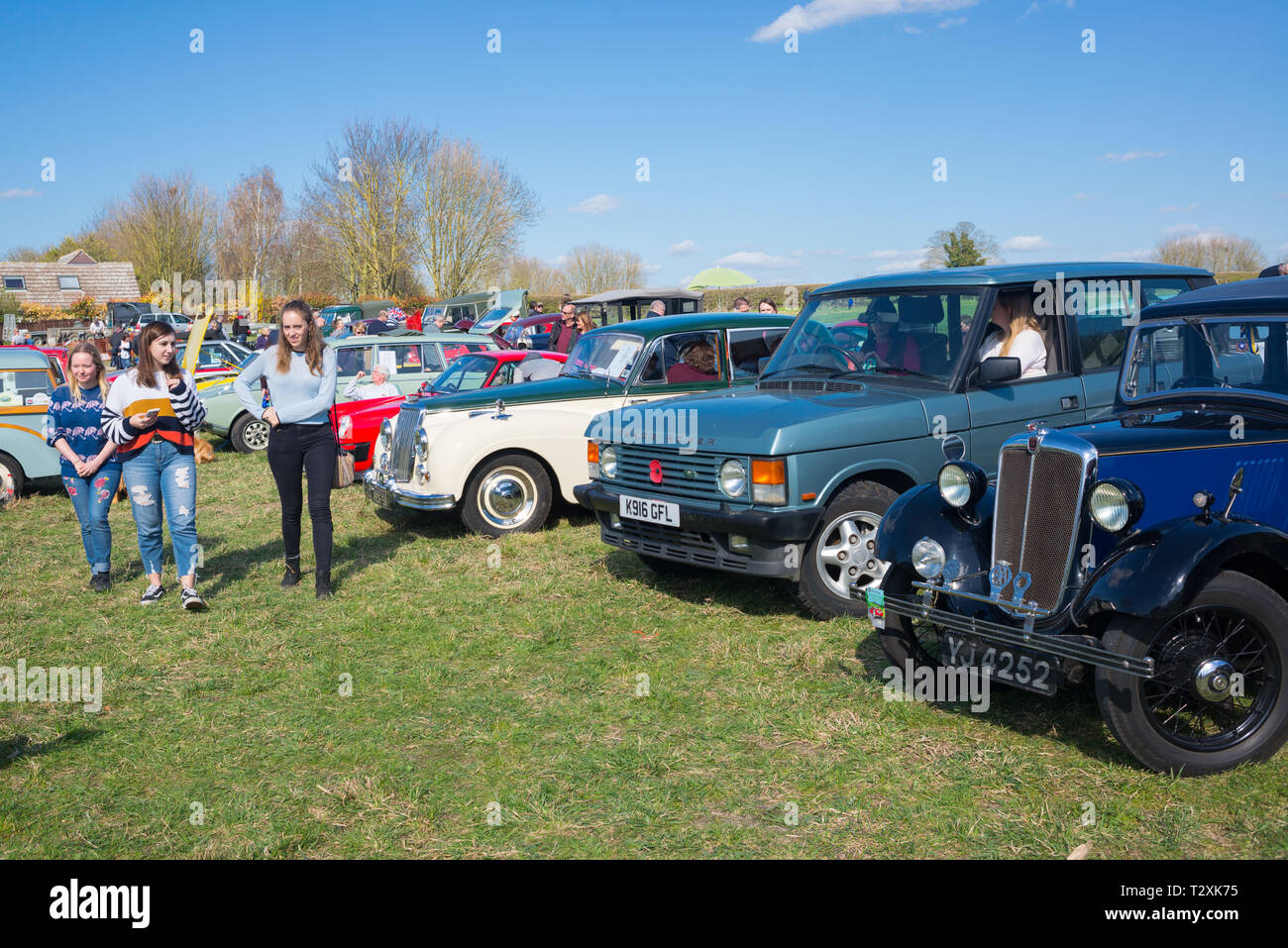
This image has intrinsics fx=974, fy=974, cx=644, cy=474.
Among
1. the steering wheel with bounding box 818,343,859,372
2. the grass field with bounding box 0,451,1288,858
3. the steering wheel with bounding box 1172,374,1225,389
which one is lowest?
the grass field with bounding box 0,451,1288,858

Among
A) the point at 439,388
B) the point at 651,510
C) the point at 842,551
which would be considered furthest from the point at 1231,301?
the point at 439,388

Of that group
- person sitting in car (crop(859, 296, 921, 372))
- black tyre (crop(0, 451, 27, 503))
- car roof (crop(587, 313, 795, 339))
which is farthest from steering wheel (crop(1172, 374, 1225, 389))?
black tyre (crop(0, 451, 27, 503))

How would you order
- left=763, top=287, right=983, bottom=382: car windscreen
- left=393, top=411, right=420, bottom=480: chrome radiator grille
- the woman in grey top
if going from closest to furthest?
left=763, top=287, right=983, bottom=382: car windscreen → the woman in grey top → left=393, top=411, right=420, bottom=480: chrome radiator grille

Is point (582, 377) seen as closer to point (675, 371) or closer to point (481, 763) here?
point (675, 371)

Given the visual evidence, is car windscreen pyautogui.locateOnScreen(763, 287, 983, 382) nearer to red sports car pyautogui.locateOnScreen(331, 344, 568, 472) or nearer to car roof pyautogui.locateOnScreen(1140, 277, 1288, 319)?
car roof pyautogui.locateOnScreen(1140, 277, 1288, 319)

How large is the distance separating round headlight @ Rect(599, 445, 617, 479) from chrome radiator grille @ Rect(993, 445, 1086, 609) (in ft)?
10.00

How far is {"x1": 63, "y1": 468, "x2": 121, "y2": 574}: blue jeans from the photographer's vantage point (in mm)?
7492

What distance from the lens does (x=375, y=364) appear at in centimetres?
1348

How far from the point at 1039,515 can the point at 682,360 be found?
15.5 ft

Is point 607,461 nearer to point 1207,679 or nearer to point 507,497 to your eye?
point 507,497

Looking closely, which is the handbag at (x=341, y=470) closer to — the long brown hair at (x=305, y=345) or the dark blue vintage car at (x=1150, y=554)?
the long brown hair at (x=305, y=345)
